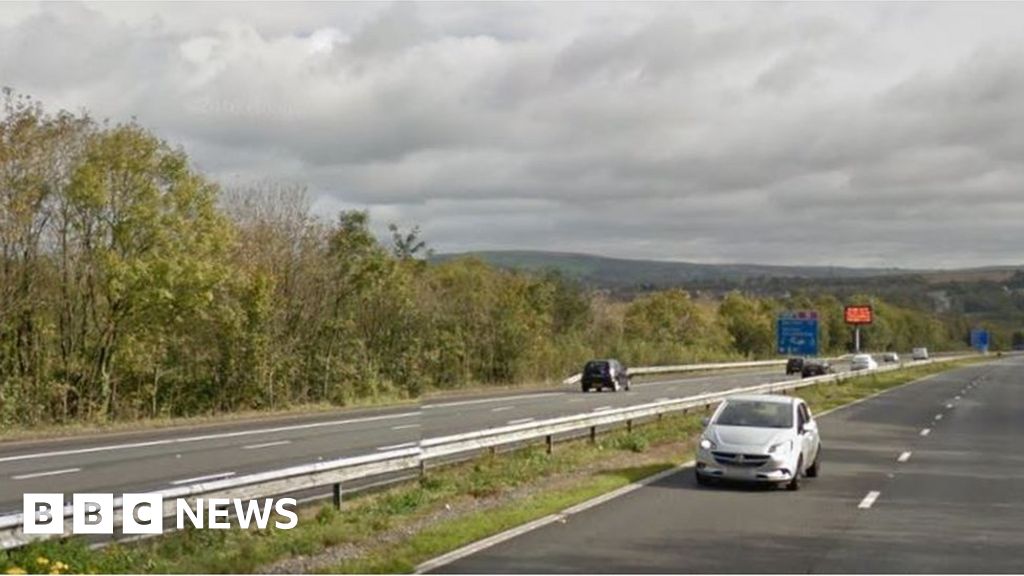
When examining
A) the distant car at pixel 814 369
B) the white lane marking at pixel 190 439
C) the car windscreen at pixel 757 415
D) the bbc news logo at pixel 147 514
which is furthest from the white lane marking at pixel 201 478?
the distant car at pixel 814 369

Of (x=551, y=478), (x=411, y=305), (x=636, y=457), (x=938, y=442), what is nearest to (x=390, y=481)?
(x=551, y=478)

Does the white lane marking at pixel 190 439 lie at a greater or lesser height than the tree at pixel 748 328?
lesser

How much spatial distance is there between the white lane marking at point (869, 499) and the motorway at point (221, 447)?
9.71 meters

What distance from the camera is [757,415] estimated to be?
21375mm

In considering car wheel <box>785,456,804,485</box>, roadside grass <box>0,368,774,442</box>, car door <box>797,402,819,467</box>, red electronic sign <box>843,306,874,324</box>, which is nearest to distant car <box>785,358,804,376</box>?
red electronic sign <box>843,306,874,324</box>

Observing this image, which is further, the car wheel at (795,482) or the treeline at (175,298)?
the treeline at (175,298)

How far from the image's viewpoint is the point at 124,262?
118 ft

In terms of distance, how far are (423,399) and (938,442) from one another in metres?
23.8

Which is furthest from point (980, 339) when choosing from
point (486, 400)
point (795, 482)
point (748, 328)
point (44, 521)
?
point (44, 521)

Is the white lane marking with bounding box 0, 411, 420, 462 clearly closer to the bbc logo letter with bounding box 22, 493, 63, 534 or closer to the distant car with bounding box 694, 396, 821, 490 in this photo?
the distant car with bounding box 694, 396, 821, 490

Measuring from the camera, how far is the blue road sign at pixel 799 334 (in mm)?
55750

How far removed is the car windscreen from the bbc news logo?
8246 mm

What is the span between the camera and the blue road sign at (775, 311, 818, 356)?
2195 inches

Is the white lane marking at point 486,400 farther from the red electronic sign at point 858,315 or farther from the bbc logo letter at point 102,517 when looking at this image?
the red electronic sign at point 858,315
